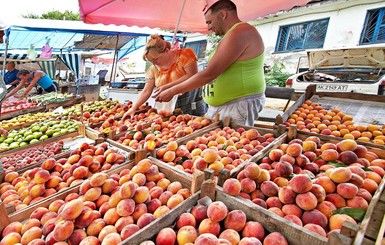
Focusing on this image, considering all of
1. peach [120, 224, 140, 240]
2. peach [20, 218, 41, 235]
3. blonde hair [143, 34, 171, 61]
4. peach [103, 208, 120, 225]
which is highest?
blonde hair [143, 34, 171, 61]

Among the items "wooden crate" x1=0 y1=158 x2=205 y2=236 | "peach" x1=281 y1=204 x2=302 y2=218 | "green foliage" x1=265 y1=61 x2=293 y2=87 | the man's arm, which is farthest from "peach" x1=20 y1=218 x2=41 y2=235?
"green foliage" x1=265 y1=61 x2=293 y2=87

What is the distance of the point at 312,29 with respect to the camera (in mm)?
10664

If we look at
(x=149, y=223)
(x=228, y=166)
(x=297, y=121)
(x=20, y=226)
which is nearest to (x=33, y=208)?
(x=20, y=226)

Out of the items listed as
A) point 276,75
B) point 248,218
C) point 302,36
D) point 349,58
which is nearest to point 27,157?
point 248,218

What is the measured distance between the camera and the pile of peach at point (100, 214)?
98 cm

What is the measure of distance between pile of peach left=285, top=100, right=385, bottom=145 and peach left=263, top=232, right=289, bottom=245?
4.52ft

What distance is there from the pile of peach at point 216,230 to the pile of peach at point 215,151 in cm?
39

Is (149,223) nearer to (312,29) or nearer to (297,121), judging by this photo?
(297,121)

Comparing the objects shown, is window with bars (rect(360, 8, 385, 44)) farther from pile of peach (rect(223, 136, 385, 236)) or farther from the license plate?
pile of peach (rect(223, 136, 385, 236))

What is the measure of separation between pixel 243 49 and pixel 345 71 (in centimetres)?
640

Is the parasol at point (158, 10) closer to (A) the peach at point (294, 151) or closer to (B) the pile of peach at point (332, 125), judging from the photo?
(B) the pile of peach at point (332, 125)

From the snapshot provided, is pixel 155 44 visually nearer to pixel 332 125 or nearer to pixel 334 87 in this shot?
pixel 332 125

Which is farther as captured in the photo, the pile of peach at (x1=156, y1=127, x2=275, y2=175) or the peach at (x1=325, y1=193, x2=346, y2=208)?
the pile of peach at (x1=156, y1=127, x2=275, y2=175)

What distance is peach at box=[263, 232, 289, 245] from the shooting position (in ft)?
2.81
